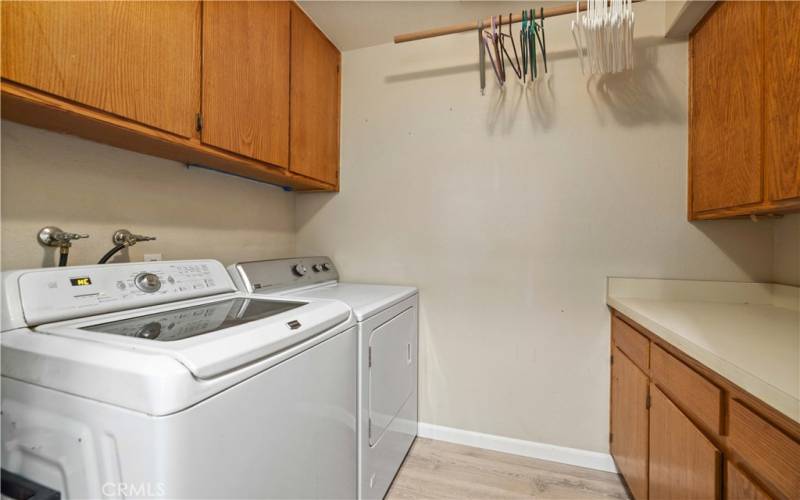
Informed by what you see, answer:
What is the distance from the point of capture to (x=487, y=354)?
1.88 m

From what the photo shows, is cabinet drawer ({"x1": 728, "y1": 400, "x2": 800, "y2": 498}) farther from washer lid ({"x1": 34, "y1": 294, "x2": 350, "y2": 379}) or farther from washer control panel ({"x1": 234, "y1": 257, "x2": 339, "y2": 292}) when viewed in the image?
washer control panel ({"x1": 234, "y1": 257, "x2": 339, "y2": 292})

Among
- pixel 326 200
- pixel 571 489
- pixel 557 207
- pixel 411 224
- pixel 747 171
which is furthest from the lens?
pixel 326 200

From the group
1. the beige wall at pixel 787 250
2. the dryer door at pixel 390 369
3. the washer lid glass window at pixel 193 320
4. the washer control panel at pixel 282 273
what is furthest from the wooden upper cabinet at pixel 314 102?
the beige wall at pixel 787 250

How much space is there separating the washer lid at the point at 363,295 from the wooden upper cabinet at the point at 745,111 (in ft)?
4.59

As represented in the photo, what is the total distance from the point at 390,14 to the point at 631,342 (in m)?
2.03

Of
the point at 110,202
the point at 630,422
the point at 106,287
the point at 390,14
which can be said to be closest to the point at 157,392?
the point at 106,287

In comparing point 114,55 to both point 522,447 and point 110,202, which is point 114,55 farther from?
point 522,447

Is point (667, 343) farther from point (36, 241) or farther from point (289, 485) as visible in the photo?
point (36, 241)

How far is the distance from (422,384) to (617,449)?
102cm

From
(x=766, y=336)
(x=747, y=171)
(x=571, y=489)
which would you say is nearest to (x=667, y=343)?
(x=766, y=336)

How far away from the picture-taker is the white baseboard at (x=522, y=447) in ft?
5.57

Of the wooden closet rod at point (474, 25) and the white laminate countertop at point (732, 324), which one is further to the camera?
the wooden closet rod at point (474, 25)

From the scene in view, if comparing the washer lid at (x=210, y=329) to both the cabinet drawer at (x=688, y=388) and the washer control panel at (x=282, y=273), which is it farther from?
the cabinet drawer at (x=688, y=388)

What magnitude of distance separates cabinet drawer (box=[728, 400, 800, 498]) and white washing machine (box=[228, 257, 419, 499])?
1.05 m
